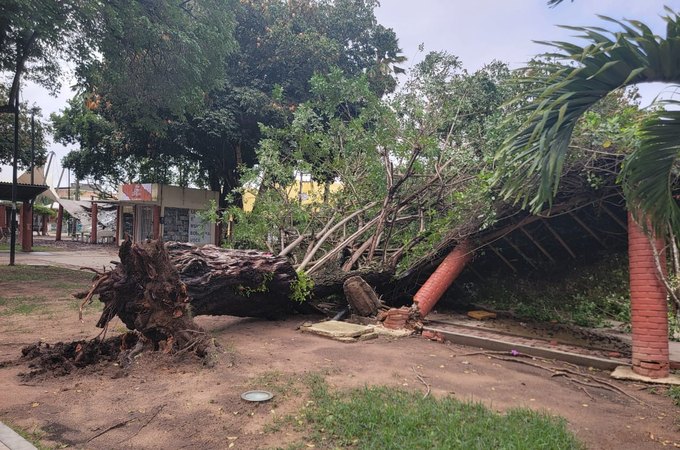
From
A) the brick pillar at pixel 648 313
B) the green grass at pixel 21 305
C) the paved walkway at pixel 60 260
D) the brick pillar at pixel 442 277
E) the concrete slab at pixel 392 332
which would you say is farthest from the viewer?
the paved walkway at pixel 60 260

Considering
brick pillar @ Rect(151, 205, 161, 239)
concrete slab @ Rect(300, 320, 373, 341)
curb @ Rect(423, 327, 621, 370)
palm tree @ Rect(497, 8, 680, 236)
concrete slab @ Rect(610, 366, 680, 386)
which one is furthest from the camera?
brick pillar @ Rect(151, 205, 161, 239)

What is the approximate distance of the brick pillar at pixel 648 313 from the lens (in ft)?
17.4

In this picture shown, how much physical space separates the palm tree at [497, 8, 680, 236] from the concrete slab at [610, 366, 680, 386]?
8.89ft

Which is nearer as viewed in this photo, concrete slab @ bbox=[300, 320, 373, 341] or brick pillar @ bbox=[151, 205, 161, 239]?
concrete slab @ bbox=[300, 320, 373, 341]

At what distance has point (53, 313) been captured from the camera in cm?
835

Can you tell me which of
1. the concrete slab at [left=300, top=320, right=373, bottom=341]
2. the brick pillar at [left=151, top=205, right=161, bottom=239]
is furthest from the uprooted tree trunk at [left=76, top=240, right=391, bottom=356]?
the brick pillar at [left=151, top=205, right=161, bottom=239]

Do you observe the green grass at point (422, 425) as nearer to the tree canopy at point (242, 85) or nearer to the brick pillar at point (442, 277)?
the brick pillar at point (442, 277)

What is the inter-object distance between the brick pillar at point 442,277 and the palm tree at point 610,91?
5005mm

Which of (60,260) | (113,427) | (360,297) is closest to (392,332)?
(360,297)

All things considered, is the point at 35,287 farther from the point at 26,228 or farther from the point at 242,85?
the point at 26,228

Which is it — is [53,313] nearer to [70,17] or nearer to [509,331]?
[70,17]

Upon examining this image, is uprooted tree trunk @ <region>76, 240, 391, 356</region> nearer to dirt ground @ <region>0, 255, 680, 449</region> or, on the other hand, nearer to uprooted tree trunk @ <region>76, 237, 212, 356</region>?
uprooted tree trunk @ <region>76, 237, 212, 356</region>

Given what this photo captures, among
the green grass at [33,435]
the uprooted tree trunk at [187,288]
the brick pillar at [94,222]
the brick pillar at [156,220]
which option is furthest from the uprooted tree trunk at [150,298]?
the brick pillar at [94,222]

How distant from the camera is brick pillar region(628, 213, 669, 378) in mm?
5305
